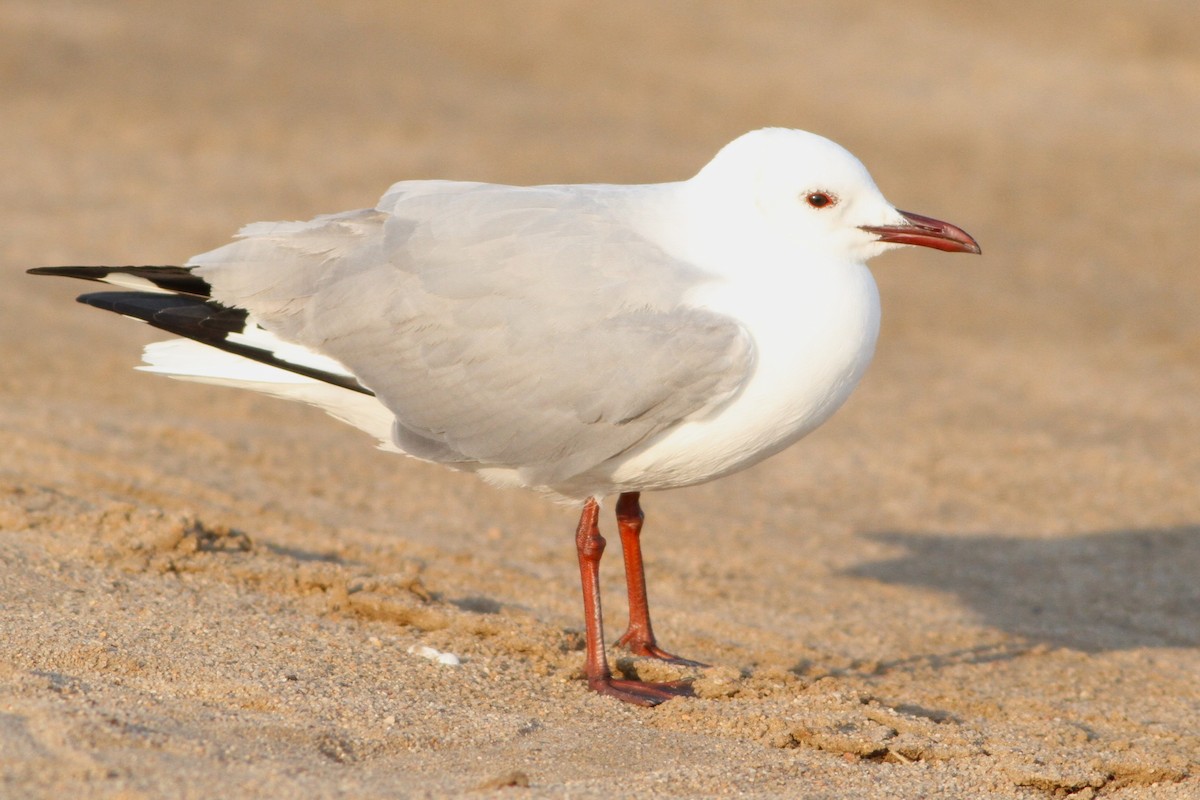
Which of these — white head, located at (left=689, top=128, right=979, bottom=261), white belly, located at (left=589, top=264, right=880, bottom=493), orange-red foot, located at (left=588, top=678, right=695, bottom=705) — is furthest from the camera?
white head, located at (left=689, top=128, right=979, bottom=261)

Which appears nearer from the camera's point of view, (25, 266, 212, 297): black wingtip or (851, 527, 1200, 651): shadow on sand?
(25, 266, 212, 297): black wingtip

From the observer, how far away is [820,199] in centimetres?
511

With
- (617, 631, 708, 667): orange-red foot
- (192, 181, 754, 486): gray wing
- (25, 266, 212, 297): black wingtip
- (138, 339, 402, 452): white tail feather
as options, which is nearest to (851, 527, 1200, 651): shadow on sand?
(617, 631, 708, 667): orange-red foot

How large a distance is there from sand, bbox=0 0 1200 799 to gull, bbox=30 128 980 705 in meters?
0.75

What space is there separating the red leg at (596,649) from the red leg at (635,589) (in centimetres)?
37

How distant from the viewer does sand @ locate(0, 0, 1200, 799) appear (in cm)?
446

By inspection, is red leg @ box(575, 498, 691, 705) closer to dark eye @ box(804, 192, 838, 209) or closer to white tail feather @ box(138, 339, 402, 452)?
white tail feather @ box(138, 339, 402, 452)

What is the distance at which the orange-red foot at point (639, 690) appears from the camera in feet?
16.3

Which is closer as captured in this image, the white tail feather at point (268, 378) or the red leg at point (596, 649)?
the red leg at point (596, 649)

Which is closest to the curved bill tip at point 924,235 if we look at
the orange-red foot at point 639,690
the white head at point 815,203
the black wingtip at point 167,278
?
the white head at point 815,203

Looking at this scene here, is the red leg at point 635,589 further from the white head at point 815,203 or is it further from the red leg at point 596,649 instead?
the white head at point 815,203

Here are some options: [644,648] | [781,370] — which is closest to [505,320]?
[781,370]

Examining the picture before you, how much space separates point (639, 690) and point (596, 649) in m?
0.21

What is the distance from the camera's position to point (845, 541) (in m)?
8.05
